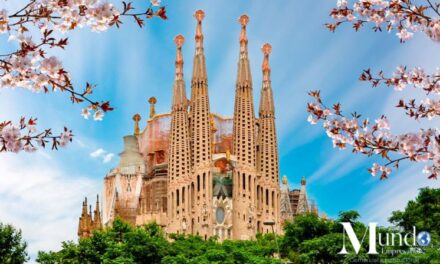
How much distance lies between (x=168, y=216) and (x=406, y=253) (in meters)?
36.2

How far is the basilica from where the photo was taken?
6178 centimetres

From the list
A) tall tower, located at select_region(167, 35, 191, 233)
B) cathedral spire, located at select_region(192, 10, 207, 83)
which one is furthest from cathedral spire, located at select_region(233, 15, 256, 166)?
tall tower, located at select_region(167, 35, 191, 233)

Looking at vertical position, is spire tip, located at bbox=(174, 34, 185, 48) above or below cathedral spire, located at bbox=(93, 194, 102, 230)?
above

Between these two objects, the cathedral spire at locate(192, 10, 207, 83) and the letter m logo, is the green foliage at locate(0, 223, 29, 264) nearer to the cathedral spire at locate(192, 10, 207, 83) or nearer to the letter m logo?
the letter m logo

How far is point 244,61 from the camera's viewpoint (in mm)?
66188

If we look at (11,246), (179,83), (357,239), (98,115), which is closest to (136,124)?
(179,83)

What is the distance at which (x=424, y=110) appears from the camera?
10.7 metres

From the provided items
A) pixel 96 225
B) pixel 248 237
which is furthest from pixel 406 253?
pixel 96 225

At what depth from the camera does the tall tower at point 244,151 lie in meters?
61.6

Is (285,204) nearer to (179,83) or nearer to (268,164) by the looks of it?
(268,164)

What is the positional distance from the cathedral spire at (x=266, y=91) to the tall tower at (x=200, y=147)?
5.42 metres

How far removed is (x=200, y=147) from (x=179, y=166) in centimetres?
250

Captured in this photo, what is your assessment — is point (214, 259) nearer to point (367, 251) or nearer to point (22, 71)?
point (367, 251)

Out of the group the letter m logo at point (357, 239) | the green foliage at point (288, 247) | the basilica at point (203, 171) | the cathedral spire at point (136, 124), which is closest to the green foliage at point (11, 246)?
the green foliage at point (288, 247)
